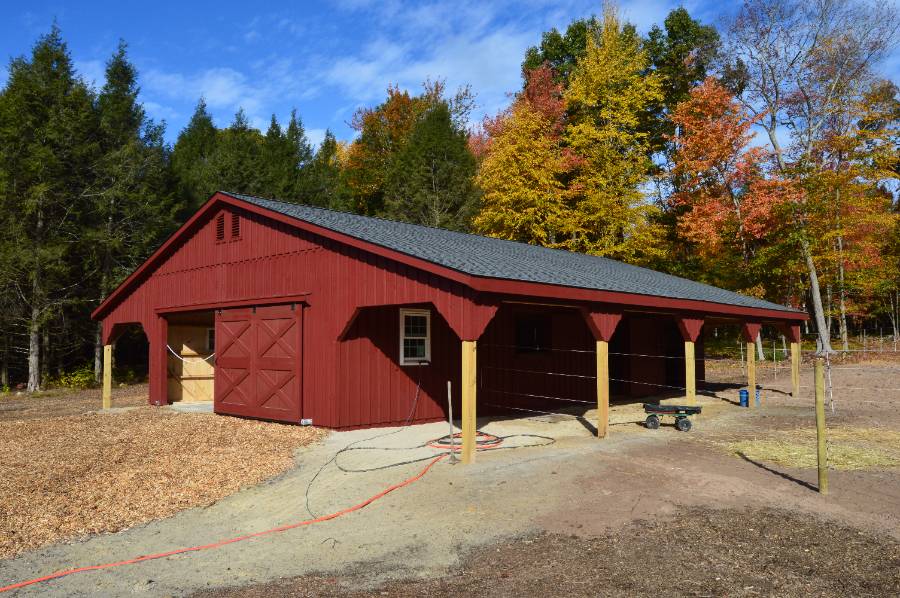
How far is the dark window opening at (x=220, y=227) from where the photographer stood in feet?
50.4

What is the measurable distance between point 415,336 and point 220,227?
5893 mm

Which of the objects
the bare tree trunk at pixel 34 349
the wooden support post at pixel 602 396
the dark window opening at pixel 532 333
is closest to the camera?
the wooden support post at pixel 602 396

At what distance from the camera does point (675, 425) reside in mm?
12305

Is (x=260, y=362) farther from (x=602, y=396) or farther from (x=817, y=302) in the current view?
(x=817, y=302)

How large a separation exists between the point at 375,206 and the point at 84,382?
80.5ft

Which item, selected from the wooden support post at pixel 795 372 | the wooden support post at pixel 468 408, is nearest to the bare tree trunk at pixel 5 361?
the wooden support post at pixel 468 408

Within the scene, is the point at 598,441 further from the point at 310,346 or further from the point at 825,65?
the point at 825,65

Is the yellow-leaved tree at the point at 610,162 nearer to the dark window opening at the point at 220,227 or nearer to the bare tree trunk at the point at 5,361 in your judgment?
the dark window opening at the point at 220,227

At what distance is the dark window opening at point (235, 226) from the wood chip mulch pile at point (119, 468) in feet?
14.3

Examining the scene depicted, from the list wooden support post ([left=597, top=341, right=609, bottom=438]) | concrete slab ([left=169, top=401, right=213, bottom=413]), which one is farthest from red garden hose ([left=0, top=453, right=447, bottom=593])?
concrete slab ([left=169, top=401, right=213, bottom=413])

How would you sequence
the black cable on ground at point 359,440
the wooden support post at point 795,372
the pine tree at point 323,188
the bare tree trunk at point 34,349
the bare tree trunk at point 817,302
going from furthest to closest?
the pine tree at point 323,188
the bare tree trunk at point 817,302
the bare tree trunk at point 34,349
the wooden support post at point 795,372
the black cable on ground at point 359,440

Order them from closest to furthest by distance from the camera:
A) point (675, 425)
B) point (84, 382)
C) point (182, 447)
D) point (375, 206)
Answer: point (182, 447), point (675, 425), point (84, 382), point (375, 206)

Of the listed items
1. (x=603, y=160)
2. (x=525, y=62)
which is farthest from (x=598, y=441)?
(x=525, y=62)

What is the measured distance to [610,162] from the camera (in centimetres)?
3194
